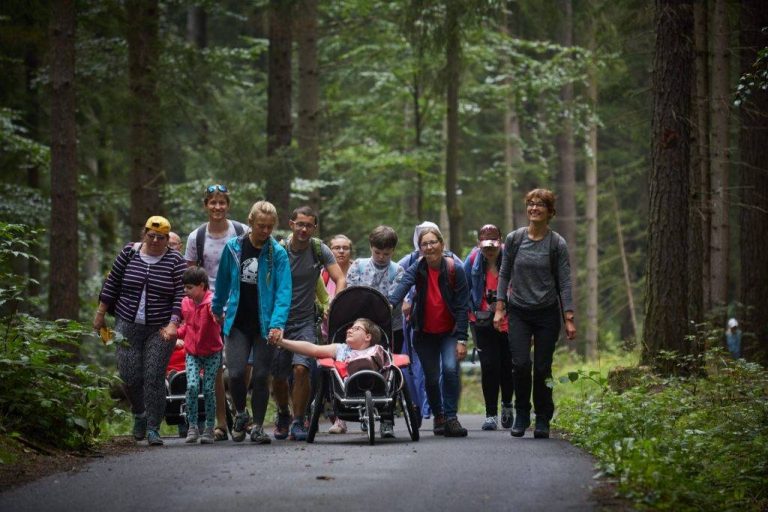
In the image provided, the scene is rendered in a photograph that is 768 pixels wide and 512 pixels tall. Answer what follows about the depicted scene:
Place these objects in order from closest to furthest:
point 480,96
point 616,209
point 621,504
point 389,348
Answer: point 621,504
point 389,348
point 480,96
point 616,209

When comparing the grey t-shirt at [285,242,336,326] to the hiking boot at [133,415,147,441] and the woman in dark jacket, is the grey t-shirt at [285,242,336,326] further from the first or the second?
the hiking boot at [133,415,147,441]

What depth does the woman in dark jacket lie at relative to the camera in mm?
12461

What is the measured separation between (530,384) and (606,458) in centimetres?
275

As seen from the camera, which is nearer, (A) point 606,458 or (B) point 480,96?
(A) point 606,458

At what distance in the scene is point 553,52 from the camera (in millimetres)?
40750

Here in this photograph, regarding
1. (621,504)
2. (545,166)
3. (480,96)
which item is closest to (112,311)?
(621,504)

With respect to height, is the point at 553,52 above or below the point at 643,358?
above

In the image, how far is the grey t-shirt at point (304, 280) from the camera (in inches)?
478

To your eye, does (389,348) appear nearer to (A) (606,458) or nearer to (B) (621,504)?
(A) (606,458)

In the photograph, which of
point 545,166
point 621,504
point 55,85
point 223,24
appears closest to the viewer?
point 621,504

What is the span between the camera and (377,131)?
3681cm

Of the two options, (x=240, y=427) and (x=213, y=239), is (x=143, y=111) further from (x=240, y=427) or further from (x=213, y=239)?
(x=240, y=427)

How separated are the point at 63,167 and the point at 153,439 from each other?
7.77 m

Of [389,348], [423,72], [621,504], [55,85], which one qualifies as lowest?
[621,504]
